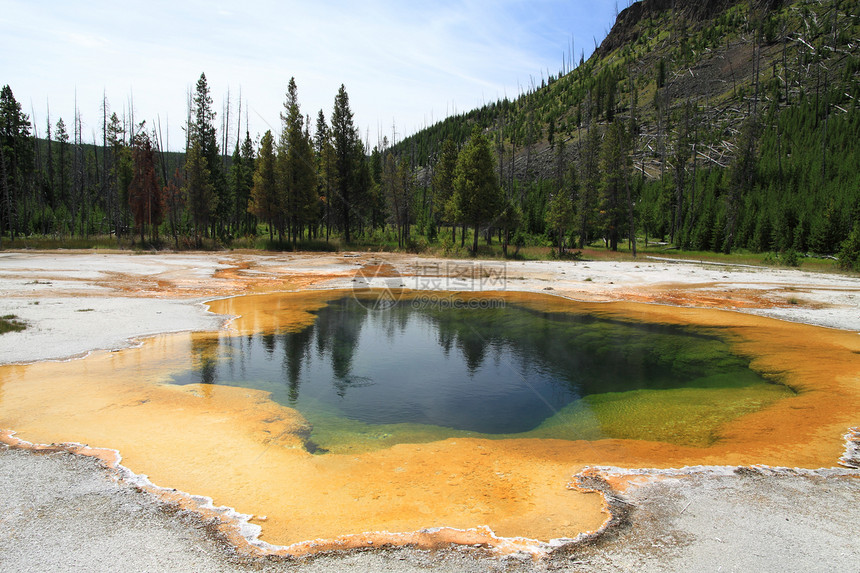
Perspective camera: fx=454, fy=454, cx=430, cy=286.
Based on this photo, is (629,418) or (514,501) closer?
(514,501)

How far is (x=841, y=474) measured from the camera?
20.7 ft

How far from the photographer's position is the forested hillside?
50250 mm

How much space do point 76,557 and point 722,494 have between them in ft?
23.9

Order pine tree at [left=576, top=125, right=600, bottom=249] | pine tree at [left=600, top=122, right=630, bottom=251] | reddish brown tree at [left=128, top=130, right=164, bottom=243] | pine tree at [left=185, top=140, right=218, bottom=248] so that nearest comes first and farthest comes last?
reddish brown tree at [left=128, top=130, right=164, bottom=243], pine tree at [left=185, top=140, right=218, bottom=248], pine tree at [left=576, top=125, right=600, bottom=249], pine tree at [left=600, top=122, right=630, bottom=251]

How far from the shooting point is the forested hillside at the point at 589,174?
5025 centimetres

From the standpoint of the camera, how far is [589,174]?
58469 millimetres

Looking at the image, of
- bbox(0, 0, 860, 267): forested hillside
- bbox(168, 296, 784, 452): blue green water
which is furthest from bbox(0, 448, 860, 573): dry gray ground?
bbox(0, 0, 860, 267): forested hillside

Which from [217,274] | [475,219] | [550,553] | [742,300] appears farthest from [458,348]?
[475,219]

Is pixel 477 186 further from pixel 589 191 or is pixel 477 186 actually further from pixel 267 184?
pixel 267 184

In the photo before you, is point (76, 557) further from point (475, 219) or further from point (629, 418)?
A: point (475, 219)

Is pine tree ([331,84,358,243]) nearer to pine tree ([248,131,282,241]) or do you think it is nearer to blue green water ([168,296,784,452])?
pine tree ([248,131,282,241])

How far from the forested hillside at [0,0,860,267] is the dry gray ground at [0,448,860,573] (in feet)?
129

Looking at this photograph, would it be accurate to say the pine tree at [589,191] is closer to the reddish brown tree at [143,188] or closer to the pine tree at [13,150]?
the reddish brown tree at [143,188]

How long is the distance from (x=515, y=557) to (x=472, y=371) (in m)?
8.34
